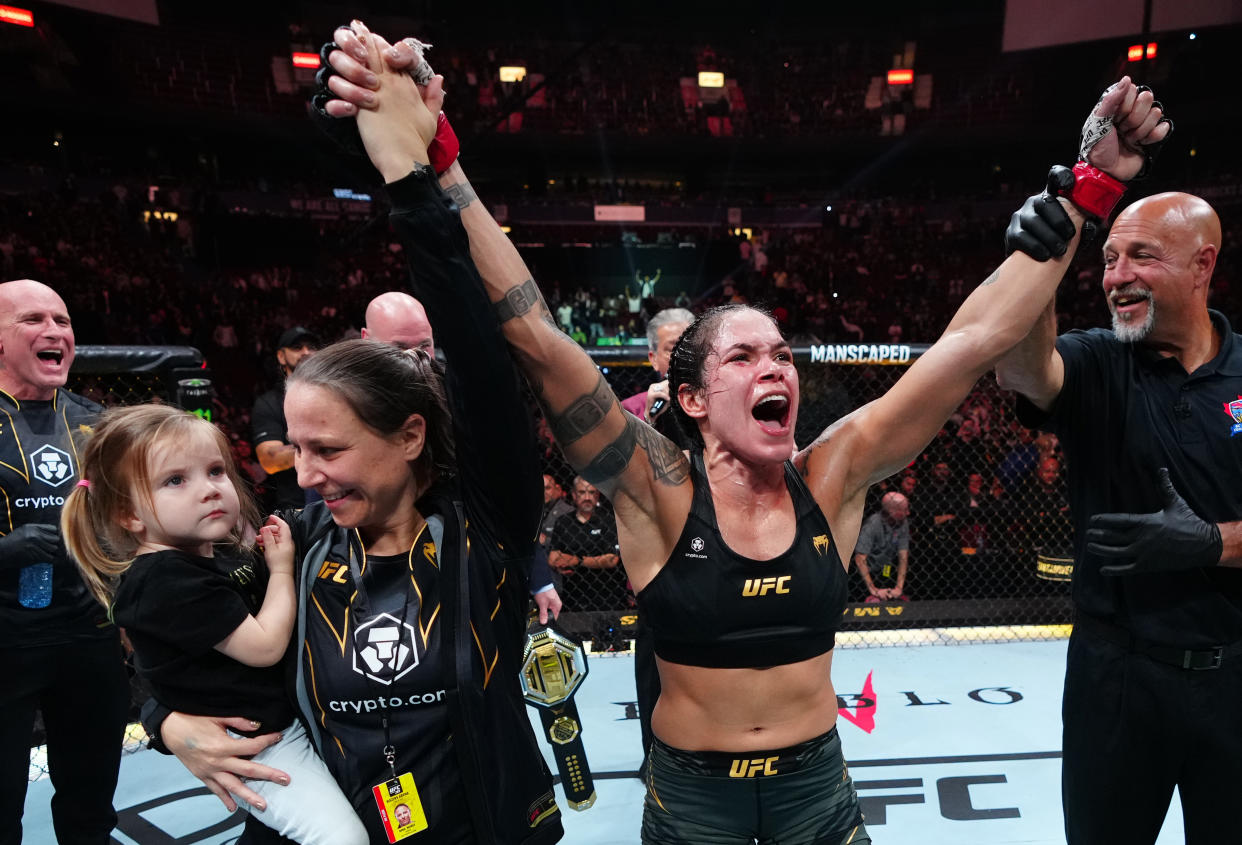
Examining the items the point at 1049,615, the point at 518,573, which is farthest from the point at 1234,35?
the point at 518,573

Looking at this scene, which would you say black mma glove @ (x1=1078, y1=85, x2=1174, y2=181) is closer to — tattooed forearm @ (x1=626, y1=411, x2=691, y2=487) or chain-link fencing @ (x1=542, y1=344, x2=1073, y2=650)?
tattooed forearm @ (x1=626, y1=411, x2=691, y2=487)

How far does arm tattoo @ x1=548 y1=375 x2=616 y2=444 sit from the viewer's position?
4.54 ft

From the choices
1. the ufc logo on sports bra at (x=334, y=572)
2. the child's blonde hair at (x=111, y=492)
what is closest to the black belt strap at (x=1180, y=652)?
the ufc logo on sports bra at (x=334, y=572)

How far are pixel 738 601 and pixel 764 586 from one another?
0.18ft

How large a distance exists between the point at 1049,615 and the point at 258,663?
16.3 ft

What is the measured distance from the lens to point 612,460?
145 centimetres

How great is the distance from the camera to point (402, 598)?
3.90 ft

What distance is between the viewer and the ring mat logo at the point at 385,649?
1.14m

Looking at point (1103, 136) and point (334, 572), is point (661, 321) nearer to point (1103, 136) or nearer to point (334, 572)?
point (1103, 136)

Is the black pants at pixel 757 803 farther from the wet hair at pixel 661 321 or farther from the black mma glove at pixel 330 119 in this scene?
the wet hair at pixel 661 321

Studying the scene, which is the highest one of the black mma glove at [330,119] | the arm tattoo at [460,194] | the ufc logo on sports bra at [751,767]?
the black mma glove at [330,119]

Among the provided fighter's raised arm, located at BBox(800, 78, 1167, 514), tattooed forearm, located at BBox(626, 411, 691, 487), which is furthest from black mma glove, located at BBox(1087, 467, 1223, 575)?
tattooed forearm, located at BBox(626, 411, 691, 487)

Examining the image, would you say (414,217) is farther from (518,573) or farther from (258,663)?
(258,663)

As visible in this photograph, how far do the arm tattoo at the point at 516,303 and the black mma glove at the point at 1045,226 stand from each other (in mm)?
929
